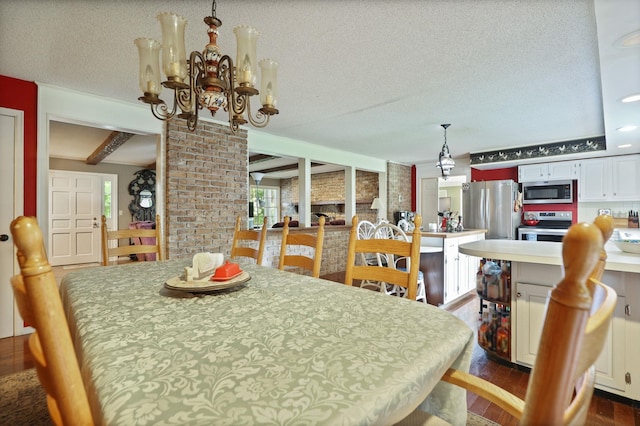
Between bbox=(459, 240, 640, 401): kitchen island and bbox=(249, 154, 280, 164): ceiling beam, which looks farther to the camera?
bbox=(249, 154, 280, 164): ceiling beam

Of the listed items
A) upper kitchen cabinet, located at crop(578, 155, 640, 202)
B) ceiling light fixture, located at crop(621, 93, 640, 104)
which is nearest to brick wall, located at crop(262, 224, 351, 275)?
ceiling light fixture, located at crop(621, 93, 640, 104)

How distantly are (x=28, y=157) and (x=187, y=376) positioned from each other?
329cm

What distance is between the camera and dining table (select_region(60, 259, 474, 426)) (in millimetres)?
507

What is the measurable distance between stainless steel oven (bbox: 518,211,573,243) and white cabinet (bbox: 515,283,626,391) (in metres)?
3.86

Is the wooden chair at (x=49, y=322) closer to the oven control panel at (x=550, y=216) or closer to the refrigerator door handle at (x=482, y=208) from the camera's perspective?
the refrigerator door handle at (x=482, y=208)

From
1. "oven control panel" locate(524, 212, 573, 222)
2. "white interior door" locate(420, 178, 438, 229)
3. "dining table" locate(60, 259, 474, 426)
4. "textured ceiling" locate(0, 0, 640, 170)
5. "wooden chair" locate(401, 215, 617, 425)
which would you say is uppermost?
"textured ceiling" locate(0, 0, 640, 170)

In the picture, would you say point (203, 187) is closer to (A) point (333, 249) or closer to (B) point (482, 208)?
(A) point (333, 249)

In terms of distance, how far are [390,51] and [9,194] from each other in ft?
11.3

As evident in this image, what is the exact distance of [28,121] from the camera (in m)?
2.71

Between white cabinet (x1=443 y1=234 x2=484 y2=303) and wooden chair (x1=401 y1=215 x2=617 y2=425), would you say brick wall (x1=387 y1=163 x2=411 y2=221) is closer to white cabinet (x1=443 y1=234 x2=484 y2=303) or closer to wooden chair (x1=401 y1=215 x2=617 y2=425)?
white cabinet (x1=443 y1=234 x2=484 y2=303)

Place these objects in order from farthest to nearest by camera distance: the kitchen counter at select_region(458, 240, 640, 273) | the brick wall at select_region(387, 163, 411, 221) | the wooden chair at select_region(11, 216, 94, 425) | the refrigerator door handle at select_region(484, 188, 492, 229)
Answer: the brick wall at select_region(387, 163, 411, 221) < the refrigerator door handle at select_region(484, 188, 492, 229) < the kitchen counter at select_region(458, 240, 640, 273) < the wooden chair at select_region(11, 216, 94, 425)

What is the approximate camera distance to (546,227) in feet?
17.6

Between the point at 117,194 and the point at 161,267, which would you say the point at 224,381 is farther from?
the point at 117,194

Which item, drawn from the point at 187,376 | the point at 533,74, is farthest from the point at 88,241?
the point at 533,74
